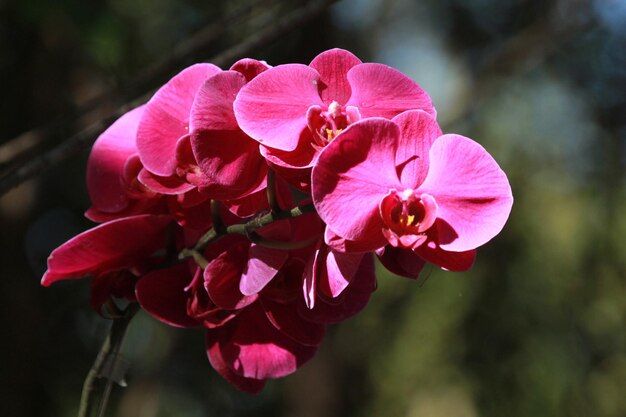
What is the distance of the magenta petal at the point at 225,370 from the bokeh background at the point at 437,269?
54.2 inches

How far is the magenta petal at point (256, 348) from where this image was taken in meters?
0.63

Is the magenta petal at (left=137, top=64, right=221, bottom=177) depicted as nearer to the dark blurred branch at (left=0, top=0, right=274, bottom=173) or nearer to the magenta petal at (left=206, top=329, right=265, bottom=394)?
the magenta petal at (left=206, top=329, right=265, bottom=394)

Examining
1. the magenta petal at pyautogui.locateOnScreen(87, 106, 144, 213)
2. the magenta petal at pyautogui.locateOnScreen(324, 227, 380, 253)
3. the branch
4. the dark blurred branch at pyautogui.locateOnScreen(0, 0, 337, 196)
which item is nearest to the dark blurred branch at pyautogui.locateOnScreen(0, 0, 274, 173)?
the dark blurred branch at pyautogui.locateOnScreen(0, 0, 337, 196)

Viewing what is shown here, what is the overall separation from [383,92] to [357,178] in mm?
74

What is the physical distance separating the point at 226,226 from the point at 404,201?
0.50 feet

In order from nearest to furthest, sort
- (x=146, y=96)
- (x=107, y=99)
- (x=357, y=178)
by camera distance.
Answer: (x=357, y=178) < (x=146, y=96) < (x=107, y=99)

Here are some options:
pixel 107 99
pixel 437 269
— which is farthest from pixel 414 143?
pixel 437 269

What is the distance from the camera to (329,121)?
511mm

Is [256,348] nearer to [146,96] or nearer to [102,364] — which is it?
[102,364]

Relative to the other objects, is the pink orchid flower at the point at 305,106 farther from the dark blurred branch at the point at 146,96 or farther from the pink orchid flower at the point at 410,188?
the dark blurred branch at the point at 146,96

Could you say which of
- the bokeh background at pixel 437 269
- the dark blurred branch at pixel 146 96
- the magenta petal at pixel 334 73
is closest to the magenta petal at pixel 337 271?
the magenta petal at pixel 334 73

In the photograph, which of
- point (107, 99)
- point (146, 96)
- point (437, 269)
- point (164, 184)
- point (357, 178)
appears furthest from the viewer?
point (437, 269)

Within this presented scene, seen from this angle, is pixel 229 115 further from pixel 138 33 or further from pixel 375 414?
pixel 375 414

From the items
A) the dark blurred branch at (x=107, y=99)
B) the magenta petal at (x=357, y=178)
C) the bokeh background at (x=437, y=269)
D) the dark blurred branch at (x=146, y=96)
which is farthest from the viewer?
the bokeh background at (x=437, y=269)
